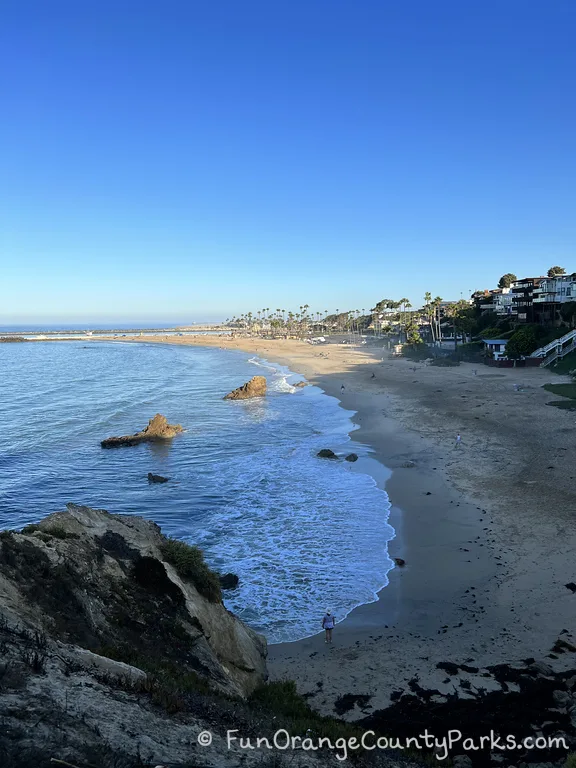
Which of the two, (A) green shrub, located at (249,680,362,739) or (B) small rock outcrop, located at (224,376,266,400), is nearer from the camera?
(A) green shrub, located at (249,680,362,739)

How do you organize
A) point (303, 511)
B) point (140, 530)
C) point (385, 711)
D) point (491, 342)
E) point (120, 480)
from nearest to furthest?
point (385, 711) → point (140, 530) → point (303, 511) → point (120, 480) → point (491, 342)

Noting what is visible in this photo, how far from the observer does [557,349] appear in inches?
2781

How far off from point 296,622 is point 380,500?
11175mm

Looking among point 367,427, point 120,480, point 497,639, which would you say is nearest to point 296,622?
point 497,639

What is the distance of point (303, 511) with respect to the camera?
24609 millimetres

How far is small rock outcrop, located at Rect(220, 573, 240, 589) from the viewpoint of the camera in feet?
57.7

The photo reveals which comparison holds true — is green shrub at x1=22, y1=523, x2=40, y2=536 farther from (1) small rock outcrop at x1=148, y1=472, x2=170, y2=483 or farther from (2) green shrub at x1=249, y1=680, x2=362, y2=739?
(1) small rock outcrop at x1=148, y1=472, x2=170, y2=483

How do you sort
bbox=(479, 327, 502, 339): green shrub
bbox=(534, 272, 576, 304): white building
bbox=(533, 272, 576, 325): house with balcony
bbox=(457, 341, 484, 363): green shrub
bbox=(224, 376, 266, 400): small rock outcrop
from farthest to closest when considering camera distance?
1. bbox=(479, 327, 502, 339): green shrub
2. bbox=(533, 272, 576, 325): house with balcony
3. bbox=(534, 272, 576, 304): white building
4. bbox=(457, 341, 484, 363): green shrub
5. bbox=(224, 376, 266, 400): small rock outcrop

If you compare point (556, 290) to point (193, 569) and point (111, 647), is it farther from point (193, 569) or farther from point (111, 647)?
point (111, 647)

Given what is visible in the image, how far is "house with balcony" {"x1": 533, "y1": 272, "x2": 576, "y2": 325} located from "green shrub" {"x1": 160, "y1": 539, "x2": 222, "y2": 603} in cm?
8705

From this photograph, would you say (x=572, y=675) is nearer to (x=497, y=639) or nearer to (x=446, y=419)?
(x=497, y=639)

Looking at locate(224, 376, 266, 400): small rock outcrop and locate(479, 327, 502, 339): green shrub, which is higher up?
locate(479, 327, 502, 339): green shrub

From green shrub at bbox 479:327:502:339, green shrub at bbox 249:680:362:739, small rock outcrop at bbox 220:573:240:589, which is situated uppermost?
green shrub at bbox 479:327:502:339

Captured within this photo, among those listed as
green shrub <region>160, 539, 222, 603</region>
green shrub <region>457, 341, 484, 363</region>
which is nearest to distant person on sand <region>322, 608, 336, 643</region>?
Result: green shrub <region>160, 539, 222, 603</region>
